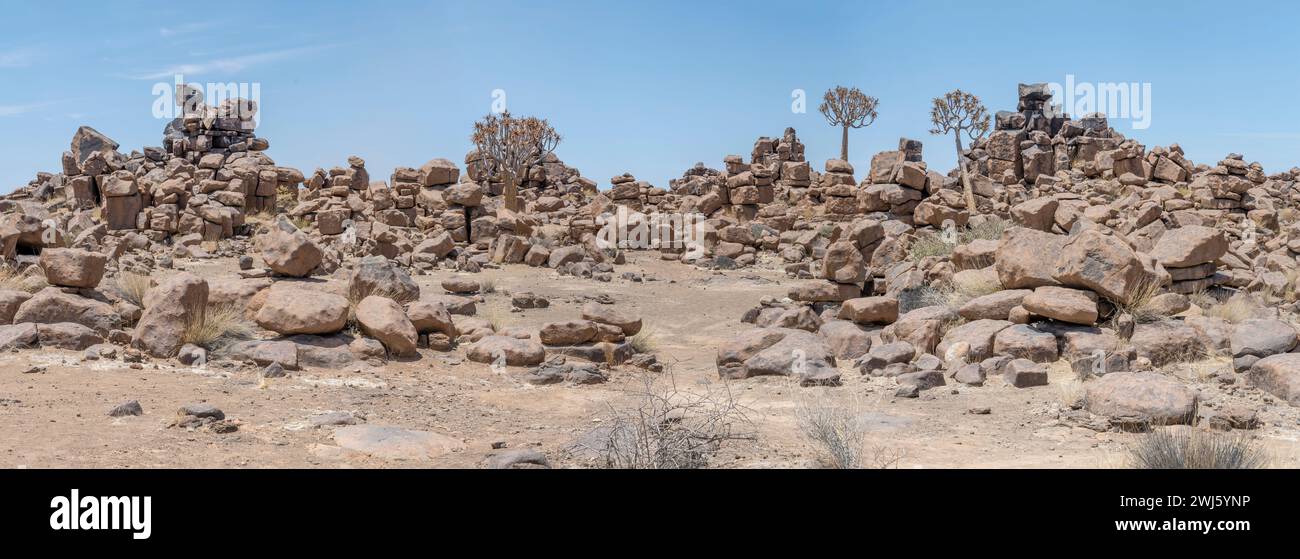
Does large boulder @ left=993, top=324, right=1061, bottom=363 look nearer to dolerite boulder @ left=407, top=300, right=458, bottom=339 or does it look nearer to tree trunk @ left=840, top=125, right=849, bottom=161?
dolerite boulder @ left=407, top=300, right=458, bottom=339

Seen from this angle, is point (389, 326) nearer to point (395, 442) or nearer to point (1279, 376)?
point (395, 442)

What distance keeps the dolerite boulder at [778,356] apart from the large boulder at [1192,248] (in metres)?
4.05

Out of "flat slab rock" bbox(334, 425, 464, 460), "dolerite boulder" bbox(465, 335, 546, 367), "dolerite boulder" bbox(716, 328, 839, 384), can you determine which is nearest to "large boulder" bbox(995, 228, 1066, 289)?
"dolerite boulder" bbox(716, 328, 839, 384)

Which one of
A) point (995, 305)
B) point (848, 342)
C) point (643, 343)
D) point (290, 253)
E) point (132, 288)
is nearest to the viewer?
point (995, 305)

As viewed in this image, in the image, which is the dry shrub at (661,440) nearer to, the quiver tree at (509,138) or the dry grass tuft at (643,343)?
the dry grass tuft at (643,343)

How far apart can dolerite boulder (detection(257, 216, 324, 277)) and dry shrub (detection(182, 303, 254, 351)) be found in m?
3.42

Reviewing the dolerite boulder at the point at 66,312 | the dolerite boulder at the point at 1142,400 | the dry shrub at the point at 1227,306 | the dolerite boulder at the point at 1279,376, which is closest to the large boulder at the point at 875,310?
the dry shrub at the point at 1227,306

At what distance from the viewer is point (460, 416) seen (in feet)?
24.2

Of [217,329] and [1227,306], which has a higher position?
[1227,306]

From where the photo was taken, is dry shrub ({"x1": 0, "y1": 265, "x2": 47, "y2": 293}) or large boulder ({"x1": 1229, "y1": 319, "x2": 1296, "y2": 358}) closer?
large boulder ({"x1": 1229, "y1": 319, "x2": 1296, "y2": 358})

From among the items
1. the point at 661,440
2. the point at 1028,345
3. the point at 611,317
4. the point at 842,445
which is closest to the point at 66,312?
the point at 611,317

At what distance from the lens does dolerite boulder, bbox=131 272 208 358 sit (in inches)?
332

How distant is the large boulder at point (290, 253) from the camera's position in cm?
1302

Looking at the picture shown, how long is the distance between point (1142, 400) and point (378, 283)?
7.82 metres
